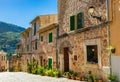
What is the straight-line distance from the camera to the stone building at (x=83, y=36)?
14336 millimetres

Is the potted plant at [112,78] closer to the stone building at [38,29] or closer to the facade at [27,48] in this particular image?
the stone building at [38,29]

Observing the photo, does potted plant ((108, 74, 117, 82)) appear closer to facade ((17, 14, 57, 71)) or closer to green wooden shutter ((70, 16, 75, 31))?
green wooden shutter ((70, 16, 75, 31))

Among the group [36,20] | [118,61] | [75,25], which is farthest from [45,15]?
[118,61]

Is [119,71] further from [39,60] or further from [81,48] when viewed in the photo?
[39,60]

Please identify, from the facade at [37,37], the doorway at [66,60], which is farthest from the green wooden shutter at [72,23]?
the facade at [37,37]

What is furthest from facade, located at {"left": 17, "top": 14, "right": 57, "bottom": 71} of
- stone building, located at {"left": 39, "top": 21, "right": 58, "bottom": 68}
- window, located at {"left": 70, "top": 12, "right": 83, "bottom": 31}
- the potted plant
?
the potted plant

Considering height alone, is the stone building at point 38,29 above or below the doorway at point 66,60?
above

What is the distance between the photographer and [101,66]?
14359mm

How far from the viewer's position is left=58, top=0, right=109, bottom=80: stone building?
14.3m

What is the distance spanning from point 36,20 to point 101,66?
61.9 feet

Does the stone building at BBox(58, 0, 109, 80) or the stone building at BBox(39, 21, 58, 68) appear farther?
the stone building at BBox(39, 21, 58, 68)

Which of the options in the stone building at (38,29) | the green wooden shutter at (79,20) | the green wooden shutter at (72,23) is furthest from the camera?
the stone building at (38,29)

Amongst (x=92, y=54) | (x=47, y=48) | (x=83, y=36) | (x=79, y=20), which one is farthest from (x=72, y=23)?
(x=47, y=48)

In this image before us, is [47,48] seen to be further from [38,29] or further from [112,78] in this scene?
[112,78]
